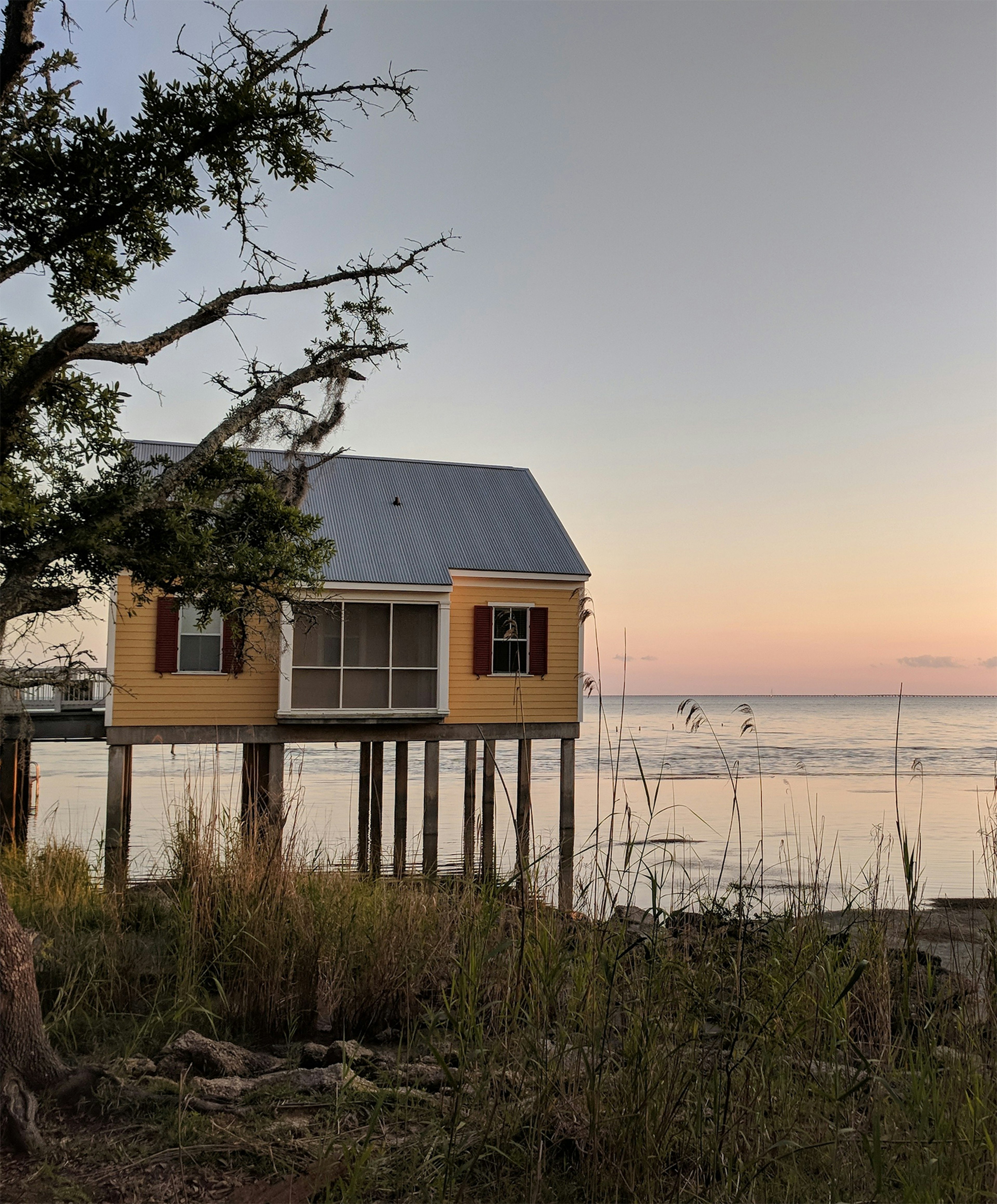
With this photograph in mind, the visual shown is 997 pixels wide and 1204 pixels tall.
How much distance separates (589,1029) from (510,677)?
40.2 feet

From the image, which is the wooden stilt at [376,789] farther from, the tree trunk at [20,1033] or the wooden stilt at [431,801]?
the tree trunk at [20,1033]

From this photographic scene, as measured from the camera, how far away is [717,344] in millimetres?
13984

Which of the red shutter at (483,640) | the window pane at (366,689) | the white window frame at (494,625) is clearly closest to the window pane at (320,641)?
the window pane at (366,689)

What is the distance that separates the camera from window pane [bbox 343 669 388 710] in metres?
14.4

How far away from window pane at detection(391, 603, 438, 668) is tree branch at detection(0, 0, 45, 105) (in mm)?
10767

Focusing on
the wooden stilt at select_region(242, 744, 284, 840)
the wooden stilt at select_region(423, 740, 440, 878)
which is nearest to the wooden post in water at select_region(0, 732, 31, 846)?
the wooden stilt at select_region(242, 744, 284, 840)

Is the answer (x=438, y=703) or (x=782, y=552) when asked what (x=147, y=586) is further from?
(x=782, y=552)

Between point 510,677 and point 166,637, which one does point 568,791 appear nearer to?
point 510,677

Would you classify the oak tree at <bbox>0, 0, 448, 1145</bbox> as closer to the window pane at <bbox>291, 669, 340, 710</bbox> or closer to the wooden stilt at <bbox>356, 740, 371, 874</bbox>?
the window pane at <bbox>291, 669, 340, 710</bbox>

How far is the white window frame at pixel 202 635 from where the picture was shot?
1355 centimetres

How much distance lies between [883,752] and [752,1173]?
51631mm

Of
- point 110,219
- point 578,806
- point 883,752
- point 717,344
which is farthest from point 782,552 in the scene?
point 883,752

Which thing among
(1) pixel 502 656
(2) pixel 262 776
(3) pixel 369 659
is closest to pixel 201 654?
(2) pixel 262 776

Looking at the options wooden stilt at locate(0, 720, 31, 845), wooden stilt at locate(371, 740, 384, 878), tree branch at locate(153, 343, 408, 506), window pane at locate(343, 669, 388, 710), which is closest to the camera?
tree branch at locate(153, 343, 408, 506)
